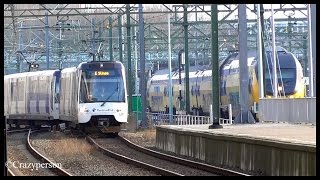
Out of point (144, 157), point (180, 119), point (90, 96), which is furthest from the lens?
point (180, 119)

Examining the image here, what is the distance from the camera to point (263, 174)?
14875mm

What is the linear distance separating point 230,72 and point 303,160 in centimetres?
2515

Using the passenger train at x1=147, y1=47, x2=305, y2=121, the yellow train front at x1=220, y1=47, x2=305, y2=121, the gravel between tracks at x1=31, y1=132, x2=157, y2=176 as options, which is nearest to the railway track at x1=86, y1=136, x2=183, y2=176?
the gravel between tracks at x1=31, y1=132, x2=157, y2=176

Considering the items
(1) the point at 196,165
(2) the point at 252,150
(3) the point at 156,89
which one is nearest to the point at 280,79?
(1) the point at 196,165

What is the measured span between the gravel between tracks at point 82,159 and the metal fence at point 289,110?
24.0 feet

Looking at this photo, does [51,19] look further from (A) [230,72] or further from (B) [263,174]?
(B) [263,174]

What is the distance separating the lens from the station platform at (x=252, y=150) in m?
13.2

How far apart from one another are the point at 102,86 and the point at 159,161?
9991 mm

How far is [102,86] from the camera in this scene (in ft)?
95.6

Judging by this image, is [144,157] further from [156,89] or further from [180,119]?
[156,89]

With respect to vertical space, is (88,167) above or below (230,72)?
below

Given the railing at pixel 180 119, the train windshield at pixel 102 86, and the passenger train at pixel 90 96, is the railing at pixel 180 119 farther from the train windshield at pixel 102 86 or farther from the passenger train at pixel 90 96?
the train windshield at pixel 102 86
